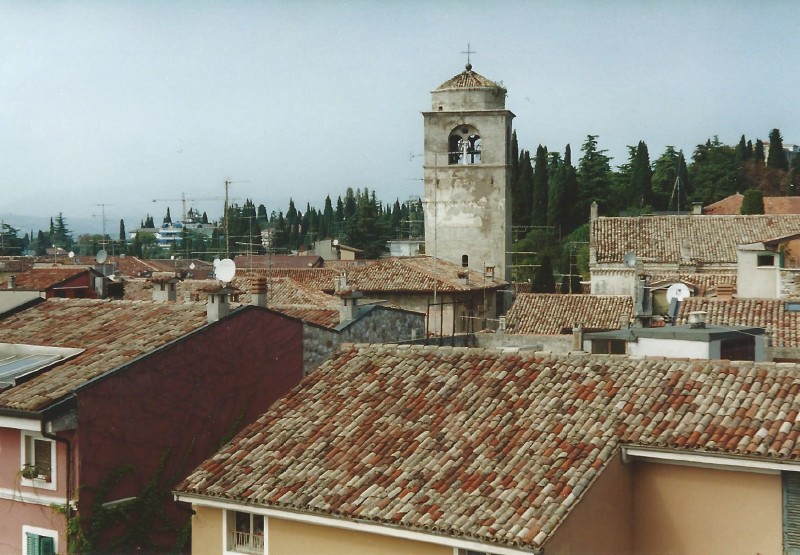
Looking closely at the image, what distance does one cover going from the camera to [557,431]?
1026 centimetres

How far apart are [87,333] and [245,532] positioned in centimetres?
564

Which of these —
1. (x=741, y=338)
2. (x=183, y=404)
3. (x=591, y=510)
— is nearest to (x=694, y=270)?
(x=741, y=338)

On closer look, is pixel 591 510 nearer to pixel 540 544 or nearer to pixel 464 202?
pixel 540 544

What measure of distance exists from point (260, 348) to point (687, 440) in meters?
7.38

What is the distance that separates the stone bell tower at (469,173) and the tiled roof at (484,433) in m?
32.0

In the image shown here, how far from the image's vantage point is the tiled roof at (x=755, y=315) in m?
19.5

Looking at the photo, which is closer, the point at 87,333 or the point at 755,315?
the point at 87,333

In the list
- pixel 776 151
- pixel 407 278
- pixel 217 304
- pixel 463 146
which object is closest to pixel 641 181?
pixel 776 151

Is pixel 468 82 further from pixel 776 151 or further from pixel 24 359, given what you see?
pixel 776 151

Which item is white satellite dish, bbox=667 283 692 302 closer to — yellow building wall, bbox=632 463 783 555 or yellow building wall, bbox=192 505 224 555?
yellow building wall, bbox=632 463 783 555

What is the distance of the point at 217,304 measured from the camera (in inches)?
576

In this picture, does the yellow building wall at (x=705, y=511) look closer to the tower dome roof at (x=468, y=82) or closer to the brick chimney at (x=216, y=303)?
the brick chimney at (x=216, y=303)

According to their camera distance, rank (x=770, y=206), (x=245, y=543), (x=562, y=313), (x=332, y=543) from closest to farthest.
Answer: (x=332, y=543) < (x=245, y=543) < (x=562, y=313) < (x=770, y=206)

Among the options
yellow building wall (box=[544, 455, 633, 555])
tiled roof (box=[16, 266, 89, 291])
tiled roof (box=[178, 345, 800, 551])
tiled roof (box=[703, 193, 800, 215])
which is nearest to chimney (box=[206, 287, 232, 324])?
tiled roof (box=[178, 345, 800, 551])
